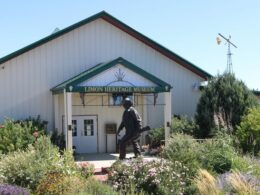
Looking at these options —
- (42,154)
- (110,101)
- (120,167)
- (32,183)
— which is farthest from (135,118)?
(110,101)

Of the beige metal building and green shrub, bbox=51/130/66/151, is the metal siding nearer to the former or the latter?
the beige metal building

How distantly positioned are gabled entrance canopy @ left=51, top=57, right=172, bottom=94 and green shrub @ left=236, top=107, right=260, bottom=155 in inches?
181

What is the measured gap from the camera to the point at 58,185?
10.5 m

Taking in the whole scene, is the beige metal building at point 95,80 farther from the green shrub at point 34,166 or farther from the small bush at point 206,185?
the small bush at point 206,185

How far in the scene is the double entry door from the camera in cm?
2245

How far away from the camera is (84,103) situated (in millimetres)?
22156

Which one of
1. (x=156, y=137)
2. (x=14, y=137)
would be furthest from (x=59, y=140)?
(x=156, y=137)

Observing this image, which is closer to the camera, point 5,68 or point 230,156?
point 230,156

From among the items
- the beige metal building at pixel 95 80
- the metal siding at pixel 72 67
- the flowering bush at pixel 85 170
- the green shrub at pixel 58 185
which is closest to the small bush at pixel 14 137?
the beige metal building at pixel 95 80

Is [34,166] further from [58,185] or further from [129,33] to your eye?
A: [129,33]

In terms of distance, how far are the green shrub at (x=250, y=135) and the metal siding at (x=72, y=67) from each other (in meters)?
7.35

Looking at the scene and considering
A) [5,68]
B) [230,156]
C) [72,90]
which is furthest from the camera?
[5,68]

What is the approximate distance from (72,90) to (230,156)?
779cm

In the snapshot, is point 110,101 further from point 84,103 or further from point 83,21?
point 83,21
